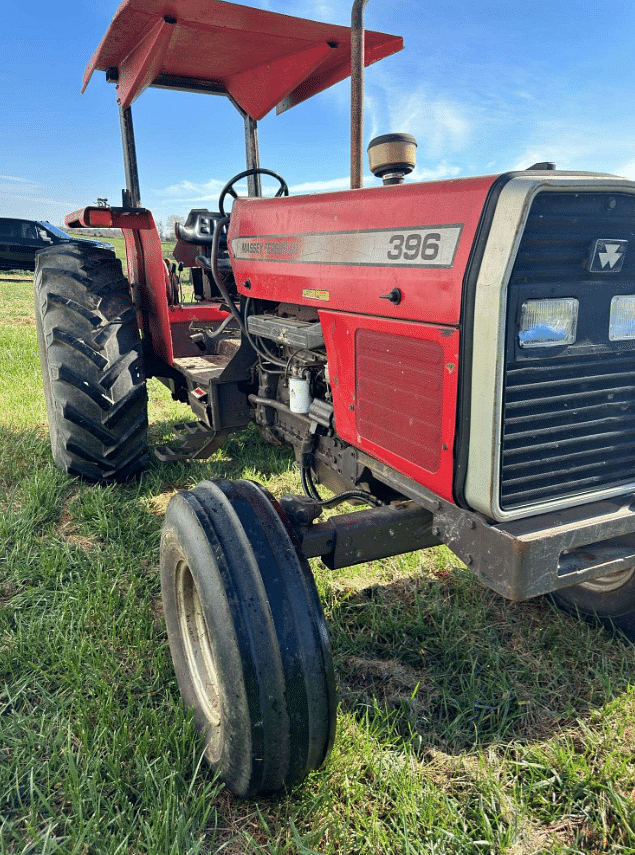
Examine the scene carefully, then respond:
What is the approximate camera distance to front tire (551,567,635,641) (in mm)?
2283

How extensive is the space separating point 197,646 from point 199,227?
123 inches

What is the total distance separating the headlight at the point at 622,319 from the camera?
64.3 inches

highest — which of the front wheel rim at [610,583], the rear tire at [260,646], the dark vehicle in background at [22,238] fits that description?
the dark vehicle in background at [22,238]

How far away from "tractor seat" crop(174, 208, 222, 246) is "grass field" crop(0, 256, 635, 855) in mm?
2167

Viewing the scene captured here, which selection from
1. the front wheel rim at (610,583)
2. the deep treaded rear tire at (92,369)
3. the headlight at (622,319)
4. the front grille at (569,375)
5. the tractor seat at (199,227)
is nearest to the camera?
the front grille at (569,375)

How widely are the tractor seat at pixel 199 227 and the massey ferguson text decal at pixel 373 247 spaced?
1.84 m

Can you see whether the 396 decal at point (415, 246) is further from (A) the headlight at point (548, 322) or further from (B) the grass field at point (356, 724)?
(B) the grass field at point (356, 724)

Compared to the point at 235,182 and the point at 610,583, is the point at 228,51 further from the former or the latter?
the point at 610,583

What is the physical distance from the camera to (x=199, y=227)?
429 cm

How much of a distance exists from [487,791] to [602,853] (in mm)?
288

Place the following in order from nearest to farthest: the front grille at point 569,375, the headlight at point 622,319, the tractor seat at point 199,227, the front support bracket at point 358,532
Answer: the front grille at point 569,375 → the headlight at point 622,319 → the front support bracket at point 358,532 → the tractor seat at point 199,227

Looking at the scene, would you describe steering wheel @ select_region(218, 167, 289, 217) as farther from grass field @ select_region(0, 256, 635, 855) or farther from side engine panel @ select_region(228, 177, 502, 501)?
grass field @ select_region(0, 256, 635, 855)

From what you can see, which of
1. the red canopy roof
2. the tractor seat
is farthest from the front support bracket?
the tractor seat

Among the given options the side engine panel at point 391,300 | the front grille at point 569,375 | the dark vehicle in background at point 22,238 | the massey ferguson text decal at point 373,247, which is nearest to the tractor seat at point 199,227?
the massey ferguson text decal at point 373,247
